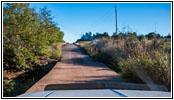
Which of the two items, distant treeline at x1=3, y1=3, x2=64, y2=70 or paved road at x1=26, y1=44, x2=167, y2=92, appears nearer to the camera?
paved road at x1=26, y1=44, x2=167, y2=92

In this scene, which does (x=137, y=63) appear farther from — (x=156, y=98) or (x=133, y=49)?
(x=156, y=98)

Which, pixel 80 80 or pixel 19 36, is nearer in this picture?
pixel 80 80

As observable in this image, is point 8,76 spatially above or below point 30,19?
below

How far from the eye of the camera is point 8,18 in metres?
13.2

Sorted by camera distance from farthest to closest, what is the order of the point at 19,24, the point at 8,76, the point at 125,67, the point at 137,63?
the point at 8,76 < the point at 19,24 < the point at 125,67 < the point at 137,63

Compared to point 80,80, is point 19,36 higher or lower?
higher

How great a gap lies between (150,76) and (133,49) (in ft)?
10.9

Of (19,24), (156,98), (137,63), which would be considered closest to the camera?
(156,98)

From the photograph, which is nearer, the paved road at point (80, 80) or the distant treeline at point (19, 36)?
the paved road at point (80, 80)

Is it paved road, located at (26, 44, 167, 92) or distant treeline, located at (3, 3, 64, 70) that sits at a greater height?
distant treeline, located at (3, 3, 64, 70)

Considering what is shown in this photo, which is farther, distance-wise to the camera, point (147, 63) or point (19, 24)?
point (19, 24)

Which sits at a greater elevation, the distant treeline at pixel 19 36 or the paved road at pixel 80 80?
the distant treeline at pixel 19 36

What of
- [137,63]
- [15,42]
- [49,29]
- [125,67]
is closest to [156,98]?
[137,63]

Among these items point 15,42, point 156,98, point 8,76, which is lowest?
point 8,76
